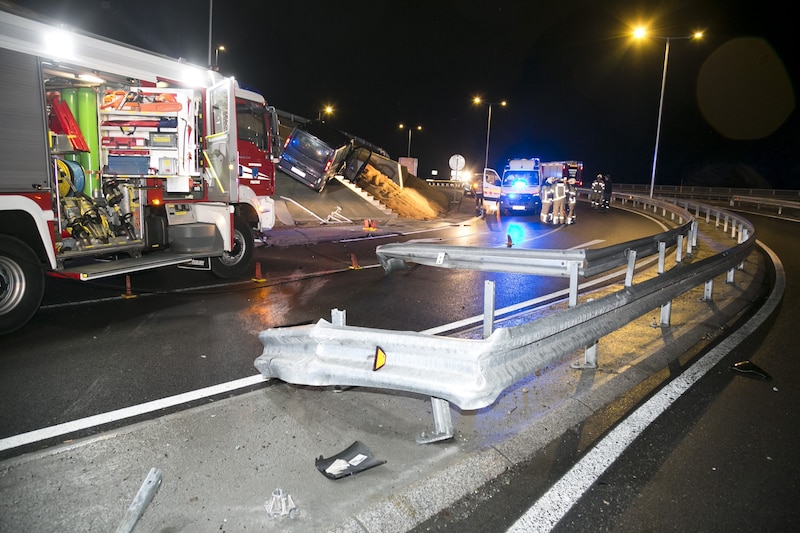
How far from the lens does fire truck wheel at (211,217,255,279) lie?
392 inches

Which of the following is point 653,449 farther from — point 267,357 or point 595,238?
point 595,238

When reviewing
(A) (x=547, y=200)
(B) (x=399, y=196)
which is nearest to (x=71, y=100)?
(A) (x=547, y=200)

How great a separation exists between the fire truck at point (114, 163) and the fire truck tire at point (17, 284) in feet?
0.04

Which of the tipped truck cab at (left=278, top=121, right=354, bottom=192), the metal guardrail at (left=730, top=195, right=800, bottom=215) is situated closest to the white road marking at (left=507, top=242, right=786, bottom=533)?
the tipped truck cab at (left=278, top=121, right=354, bottom=192)

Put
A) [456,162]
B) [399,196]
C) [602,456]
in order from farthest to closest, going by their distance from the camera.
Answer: [456,162] < [399,196] < [602,456]

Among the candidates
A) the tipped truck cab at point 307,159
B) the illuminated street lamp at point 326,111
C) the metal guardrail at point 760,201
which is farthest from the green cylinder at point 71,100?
the illuminated street lamp at point 326,111

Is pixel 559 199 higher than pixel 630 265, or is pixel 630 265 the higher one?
pixel 559 199

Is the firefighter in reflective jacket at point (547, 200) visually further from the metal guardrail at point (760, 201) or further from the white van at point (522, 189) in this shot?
the metal guardrail at point (760, 201)

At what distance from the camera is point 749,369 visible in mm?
5375

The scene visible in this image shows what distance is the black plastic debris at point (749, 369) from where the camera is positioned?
5.27m

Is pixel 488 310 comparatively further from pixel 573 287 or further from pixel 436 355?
pixel 573 287

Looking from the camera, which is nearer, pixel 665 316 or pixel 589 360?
pixel 589 360

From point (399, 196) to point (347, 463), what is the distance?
22669 mm

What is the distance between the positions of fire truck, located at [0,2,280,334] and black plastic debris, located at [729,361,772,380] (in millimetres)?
7624
